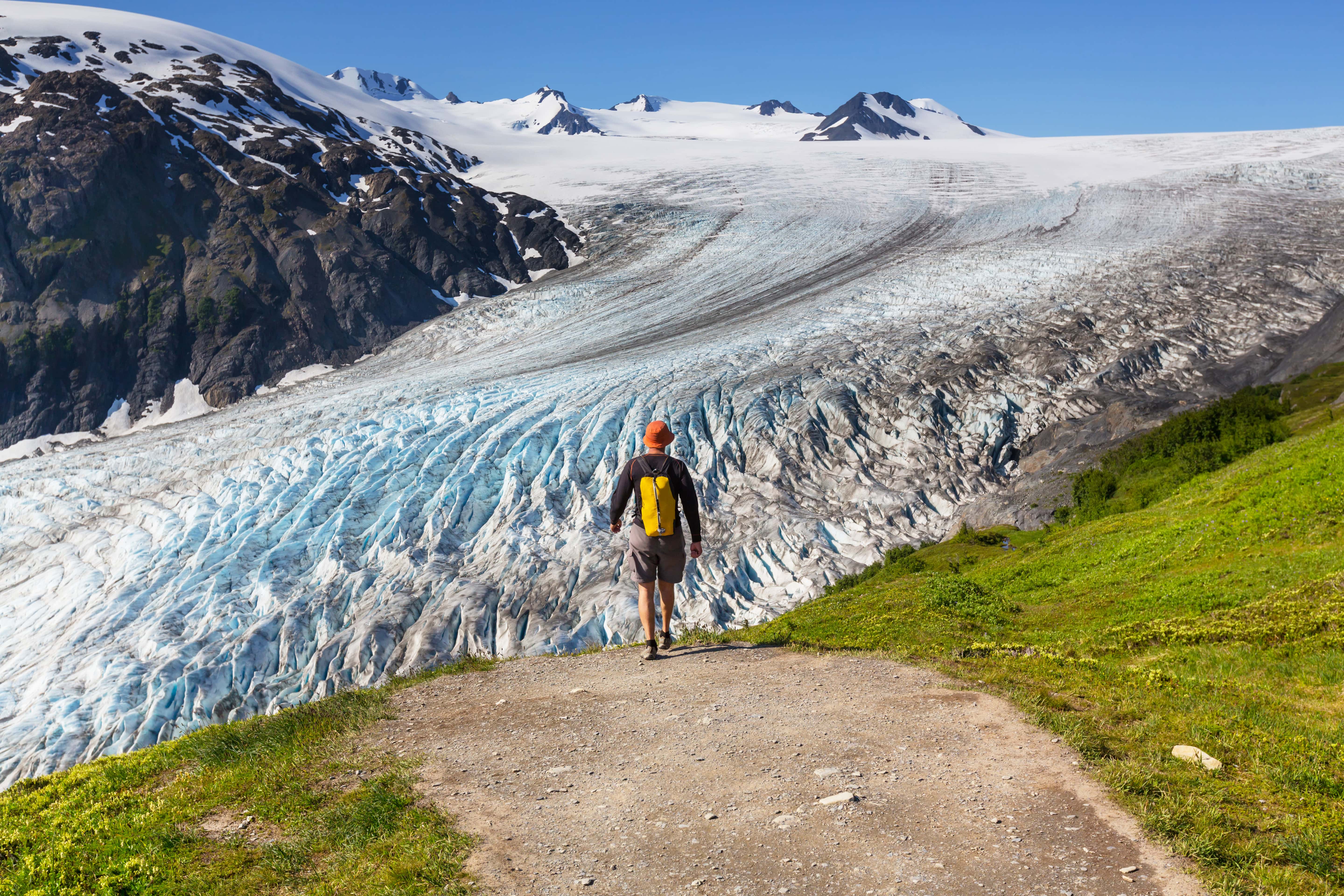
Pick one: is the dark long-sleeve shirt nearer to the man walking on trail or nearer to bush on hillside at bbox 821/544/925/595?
the man walking on trail

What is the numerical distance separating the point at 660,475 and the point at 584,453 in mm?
21222

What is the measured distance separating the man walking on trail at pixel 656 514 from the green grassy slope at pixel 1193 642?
7.17ft

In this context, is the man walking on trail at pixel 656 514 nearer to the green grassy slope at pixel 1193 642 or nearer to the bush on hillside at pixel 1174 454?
the green grassy slope at pixel 1193 642

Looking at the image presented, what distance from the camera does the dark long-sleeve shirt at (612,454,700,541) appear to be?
10.2 m

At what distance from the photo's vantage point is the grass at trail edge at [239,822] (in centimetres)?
609

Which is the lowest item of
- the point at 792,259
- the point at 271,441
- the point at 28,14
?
the point at 271,441

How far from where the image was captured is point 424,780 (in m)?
7.51

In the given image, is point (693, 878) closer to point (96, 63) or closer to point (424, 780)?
point (424, 780)

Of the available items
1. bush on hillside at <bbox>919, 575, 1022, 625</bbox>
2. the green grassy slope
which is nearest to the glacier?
bush on hillside at <bbox>919, 575, 1022, 625</bbox>

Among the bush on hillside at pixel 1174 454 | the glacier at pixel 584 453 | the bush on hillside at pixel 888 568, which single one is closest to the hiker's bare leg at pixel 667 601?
the bush on hillside at pixel 888 568

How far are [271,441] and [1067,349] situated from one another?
107 ft

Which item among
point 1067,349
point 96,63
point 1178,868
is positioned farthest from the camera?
point 96,63

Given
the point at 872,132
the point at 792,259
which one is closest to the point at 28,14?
the point at 792,259

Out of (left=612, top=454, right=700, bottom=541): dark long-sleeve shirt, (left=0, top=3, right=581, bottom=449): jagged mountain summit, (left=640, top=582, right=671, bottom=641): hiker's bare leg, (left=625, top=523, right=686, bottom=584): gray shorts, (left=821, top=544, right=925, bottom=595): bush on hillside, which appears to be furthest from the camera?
(left=0, top=3, right=581, bottom=449): jagged mountain summit
